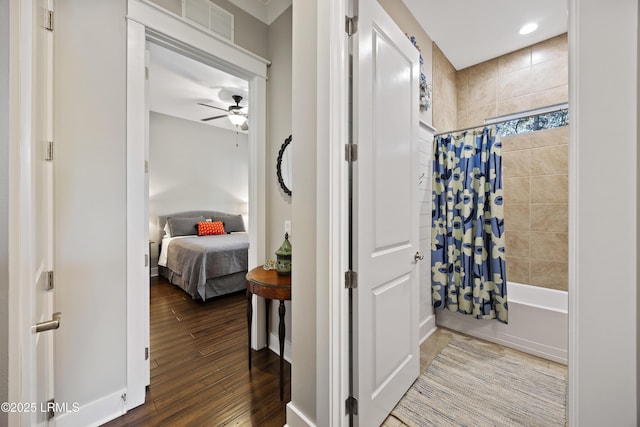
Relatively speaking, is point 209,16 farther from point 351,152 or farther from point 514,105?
point 514,105

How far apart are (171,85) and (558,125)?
4.75 metres

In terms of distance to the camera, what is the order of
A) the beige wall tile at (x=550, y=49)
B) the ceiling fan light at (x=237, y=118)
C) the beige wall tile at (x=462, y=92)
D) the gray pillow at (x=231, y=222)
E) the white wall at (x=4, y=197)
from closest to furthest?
the white wall at (x=4, y=197), the beige wall tile at (x=550, y=49), the beige wall tile at (x=462, y=92), the ceiling fan light at (x=237, y=118), the gray pillow at (x=231, y=222)

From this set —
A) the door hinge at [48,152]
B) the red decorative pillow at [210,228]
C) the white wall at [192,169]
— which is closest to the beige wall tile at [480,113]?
the door hinge at [48,152]

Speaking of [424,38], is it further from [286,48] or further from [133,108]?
[133,108]

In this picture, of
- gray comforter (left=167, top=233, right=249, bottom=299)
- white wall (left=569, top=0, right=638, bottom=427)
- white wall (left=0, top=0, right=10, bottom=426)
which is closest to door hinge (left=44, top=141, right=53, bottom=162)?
white wall (left=0, top=0, right=10, bottom=426)

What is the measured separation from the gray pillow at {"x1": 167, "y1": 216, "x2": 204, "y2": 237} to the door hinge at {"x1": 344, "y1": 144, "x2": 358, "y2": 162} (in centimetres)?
447

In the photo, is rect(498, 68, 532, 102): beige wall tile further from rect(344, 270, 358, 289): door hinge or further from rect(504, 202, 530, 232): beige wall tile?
rect(344, 270, 358, 289): door hinge

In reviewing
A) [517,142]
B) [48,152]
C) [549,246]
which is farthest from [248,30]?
[549,246]

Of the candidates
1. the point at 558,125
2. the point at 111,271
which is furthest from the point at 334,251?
the point at 558,125

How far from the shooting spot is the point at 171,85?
3.61 m

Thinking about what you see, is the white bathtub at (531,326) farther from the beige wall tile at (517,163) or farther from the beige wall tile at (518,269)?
the beige wall tile at (517,163)

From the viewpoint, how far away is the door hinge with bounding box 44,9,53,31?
1195 mm

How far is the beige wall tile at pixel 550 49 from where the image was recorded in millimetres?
2539

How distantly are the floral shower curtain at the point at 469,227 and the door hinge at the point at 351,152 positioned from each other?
1720 millimetres
